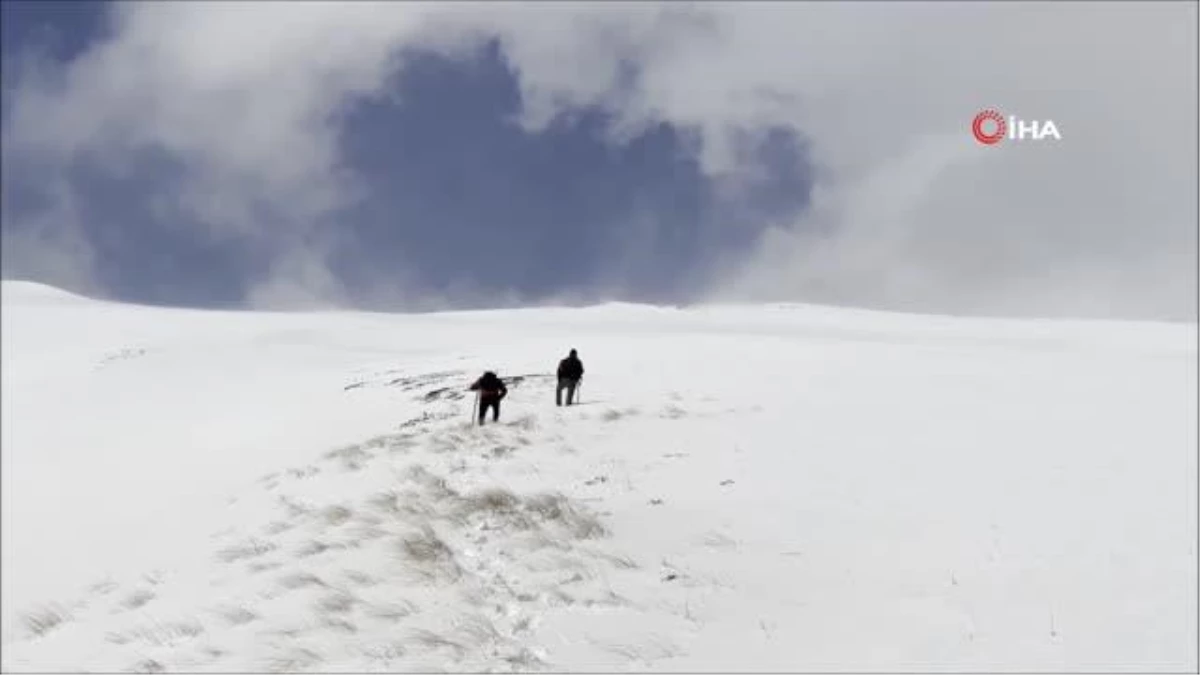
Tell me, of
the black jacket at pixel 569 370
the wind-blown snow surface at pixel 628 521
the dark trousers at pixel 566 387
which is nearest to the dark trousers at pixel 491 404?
the wind-blown snow surface at pixel 628 521

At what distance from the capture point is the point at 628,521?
41.6ft

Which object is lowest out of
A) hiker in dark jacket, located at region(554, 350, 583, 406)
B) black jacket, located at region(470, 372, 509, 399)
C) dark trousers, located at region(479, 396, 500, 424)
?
dark trousers, located at region(479, 396, 500, 424)

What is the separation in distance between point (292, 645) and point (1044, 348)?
1164 inches

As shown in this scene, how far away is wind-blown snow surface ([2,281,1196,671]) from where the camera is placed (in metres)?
9.65

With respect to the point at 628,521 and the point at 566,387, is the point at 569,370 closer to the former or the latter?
the point at 566,387

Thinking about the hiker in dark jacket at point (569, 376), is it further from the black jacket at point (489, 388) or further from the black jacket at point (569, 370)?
the black jacket at point (489, 388)

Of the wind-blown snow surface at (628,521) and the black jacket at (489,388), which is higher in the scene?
the black jacket at (489,388)

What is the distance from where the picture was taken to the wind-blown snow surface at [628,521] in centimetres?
965

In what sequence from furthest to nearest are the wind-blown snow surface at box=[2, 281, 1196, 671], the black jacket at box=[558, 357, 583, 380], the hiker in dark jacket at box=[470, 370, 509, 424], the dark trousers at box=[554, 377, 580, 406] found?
the black jacket at box=[558, 357, 583, 380] < the dark trousers at box=[554, 377, 580, 406] < the hiker in dark jacket at box=[470, 370, 509, 424] < the wind-blown snow surface at box=[2, 281, 1196, 671]

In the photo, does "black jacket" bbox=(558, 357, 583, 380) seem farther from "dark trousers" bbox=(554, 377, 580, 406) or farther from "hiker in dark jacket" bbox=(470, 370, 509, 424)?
"hiker in dark jacket" bbox=(470, 370, 509, 424)

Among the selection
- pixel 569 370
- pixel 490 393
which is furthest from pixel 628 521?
pixel 569 370

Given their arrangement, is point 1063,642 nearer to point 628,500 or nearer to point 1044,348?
point 628,500

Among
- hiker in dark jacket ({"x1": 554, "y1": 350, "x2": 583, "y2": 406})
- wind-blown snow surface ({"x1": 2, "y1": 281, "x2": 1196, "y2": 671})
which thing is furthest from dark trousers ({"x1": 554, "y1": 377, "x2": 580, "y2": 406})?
wind-blown snow surface ({"x1": 2, "y1": 281, "x2": 1196, "y2": 671})

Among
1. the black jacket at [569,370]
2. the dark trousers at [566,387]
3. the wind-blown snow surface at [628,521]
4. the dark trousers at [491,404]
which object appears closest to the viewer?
the wind-blown snow surface at [628,521]
